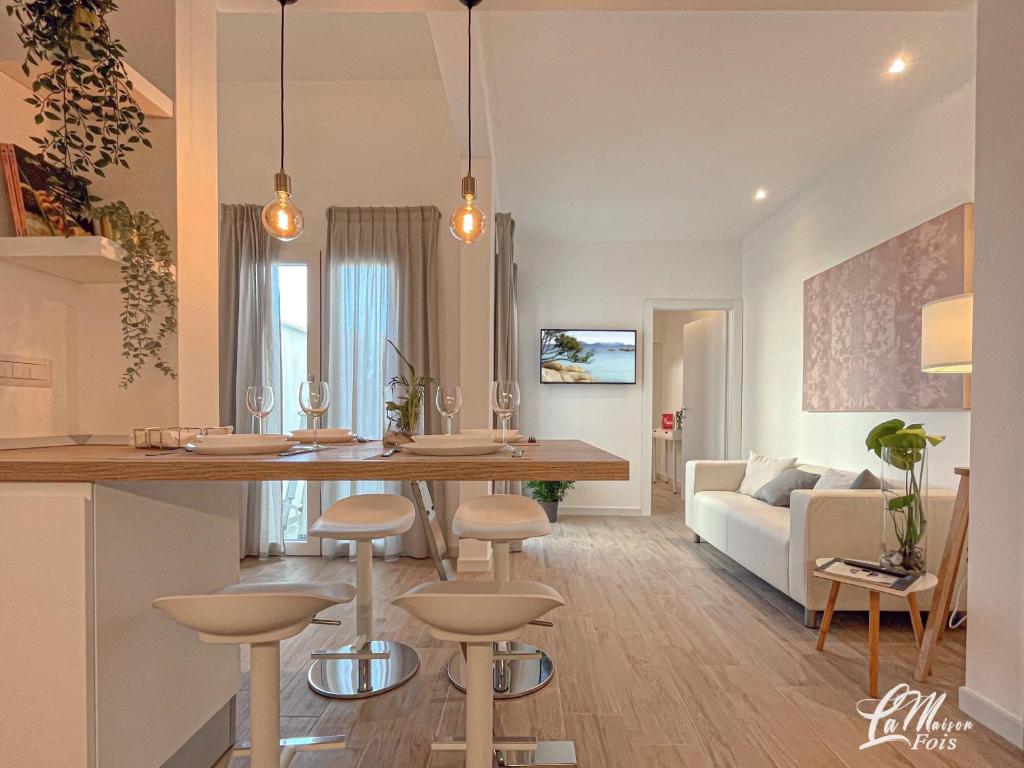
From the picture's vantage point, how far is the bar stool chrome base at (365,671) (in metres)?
2.21

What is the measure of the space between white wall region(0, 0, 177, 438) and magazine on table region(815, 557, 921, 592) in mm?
2652

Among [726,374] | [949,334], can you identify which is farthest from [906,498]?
[726,374]

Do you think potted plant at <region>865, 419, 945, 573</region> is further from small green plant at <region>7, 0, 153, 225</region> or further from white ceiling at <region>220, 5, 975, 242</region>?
small green plant at <region>7, 0, 153, 225</region>

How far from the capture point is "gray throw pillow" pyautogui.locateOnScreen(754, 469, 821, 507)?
384 cm

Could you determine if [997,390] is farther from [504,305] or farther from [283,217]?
[504,305]

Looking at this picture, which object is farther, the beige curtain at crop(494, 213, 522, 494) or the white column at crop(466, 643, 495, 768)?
the beige curtain at crop(494, 213, 522, 494)

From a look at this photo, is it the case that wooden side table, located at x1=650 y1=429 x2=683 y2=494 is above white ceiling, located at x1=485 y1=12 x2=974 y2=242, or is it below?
below

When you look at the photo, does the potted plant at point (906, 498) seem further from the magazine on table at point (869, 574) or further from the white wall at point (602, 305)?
the white wall at point (602, 305)

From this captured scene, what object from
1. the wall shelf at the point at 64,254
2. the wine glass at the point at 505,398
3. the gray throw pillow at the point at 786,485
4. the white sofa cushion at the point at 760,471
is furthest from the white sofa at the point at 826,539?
the wall shelf at the point at 64,254

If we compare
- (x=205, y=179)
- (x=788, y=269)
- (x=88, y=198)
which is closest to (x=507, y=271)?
(x=788, y=269)

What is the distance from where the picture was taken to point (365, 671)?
7.63 ft

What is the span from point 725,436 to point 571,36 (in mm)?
4349

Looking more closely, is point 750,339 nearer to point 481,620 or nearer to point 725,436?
point 725,436

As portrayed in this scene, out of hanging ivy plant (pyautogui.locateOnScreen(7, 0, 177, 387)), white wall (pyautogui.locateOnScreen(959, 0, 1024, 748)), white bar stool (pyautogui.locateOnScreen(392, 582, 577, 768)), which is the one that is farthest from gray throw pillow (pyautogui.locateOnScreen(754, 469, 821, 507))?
hanging ivy plant (pyautogui.locateOnScreen(7, 0, 177, 387))
